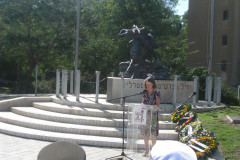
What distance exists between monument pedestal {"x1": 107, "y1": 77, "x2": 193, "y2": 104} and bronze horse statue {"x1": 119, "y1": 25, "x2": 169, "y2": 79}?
0.57 meters

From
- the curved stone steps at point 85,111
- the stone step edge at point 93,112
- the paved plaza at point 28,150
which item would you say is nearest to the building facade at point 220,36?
the stone step edge at point 93,112

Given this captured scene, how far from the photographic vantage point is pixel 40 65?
81.9 ft

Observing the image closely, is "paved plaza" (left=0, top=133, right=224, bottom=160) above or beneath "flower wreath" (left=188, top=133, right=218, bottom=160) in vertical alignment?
beneath

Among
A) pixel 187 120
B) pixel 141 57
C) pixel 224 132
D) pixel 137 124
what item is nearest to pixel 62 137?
pixel 137 124

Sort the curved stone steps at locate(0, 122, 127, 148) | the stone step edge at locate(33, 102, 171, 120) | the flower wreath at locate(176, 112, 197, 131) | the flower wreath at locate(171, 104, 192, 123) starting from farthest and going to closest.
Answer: the stone step edge at locate(33, 102, 171, 120) → the flower wreath at locate(171, 104, 192, 123) → the flower wreath at locate(176, 112, 197, 131) → the curved stone steps at locate(0, 122, 127, 148)

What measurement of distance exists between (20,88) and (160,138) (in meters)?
18.5

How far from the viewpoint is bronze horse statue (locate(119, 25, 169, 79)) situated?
12398mm

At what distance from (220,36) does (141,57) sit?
21.3m

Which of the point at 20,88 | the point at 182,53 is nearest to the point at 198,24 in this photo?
the point at 182,53

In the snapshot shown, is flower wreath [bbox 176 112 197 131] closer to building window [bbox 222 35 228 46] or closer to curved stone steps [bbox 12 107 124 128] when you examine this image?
curved stone steps [bbox 12 107 124 128]

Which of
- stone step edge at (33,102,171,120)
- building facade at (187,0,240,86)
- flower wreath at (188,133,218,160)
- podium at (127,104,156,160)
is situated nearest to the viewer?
podium at (127,104,156,160)

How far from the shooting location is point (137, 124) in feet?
20.3

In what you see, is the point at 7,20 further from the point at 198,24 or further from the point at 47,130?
the point at 198,24

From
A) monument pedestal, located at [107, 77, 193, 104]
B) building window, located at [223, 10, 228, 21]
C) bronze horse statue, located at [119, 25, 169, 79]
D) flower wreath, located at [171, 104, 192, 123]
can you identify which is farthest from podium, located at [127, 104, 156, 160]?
building window, located at [223, 10, 228, 21]
